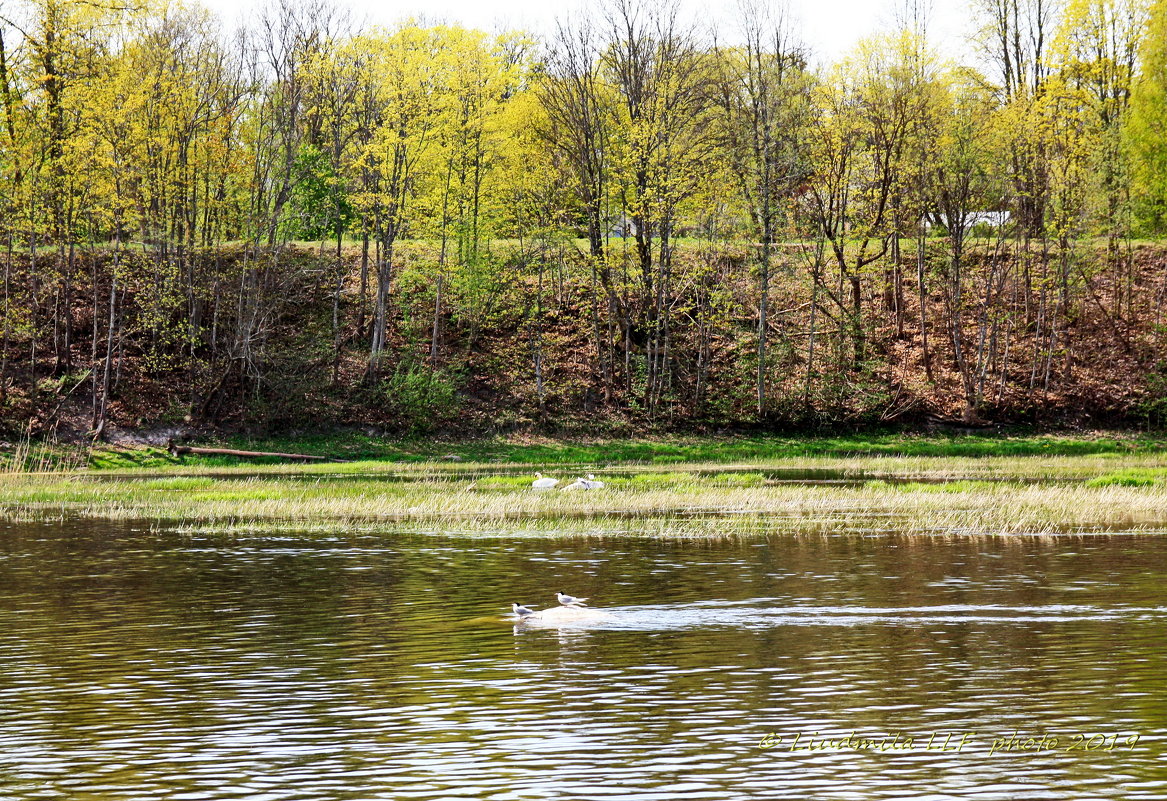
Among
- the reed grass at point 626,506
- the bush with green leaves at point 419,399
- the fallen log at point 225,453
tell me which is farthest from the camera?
the bush with green leaves at point 419,399

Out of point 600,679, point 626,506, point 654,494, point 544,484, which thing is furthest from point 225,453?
point 600,679

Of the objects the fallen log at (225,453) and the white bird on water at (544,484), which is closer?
the white bird on water at (544,484)

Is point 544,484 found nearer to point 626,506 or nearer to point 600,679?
point 626,506

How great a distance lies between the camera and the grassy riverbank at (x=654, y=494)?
28.3m

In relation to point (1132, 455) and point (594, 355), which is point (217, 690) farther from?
point (594, 355)

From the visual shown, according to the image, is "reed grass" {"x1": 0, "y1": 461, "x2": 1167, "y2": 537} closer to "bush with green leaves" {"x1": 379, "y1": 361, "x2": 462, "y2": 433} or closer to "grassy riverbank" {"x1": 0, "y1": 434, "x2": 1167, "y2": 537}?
"grassy riverbank" {"x1": 0, "y1": 434, "x2": 1167, "y2": 537}

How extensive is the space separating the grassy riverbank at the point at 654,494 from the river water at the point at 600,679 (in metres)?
4.89

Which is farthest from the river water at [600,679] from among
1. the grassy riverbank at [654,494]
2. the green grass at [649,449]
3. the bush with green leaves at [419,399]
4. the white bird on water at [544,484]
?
the bush with green leaves at [419,399]

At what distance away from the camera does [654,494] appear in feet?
112

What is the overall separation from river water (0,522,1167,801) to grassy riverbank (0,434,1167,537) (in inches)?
193

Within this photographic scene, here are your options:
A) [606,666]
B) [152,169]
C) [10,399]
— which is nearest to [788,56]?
[152,169]

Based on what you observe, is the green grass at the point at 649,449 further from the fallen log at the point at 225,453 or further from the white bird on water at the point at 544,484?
the white bird on water at the point at 544,484

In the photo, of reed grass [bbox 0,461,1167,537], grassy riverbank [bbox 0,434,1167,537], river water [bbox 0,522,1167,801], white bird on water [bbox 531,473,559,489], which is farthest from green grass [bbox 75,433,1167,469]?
river water [bbox 0,522,1167,801]

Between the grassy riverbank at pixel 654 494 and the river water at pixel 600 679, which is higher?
the grassy riverbank at pixel 654 494
